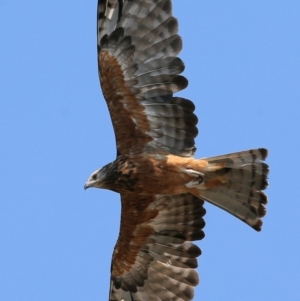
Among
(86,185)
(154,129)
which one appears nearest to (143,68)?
(154,129)

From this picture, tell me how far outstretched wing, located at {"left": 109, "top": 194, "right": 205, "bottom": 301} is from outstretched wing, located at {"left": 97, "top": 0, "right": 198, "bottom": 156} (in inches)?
40.1

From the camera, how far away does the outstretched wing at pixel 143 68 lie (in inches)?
547

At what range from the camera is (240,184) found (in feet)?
46.6

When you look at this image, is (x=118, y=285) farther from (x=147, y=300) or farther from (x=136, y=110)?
(x=136, y=110)

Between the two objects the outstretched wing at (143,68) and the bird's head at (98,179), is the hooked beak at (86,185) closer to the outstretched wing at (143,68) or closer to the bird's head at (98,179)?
the bird's head at (98,179)

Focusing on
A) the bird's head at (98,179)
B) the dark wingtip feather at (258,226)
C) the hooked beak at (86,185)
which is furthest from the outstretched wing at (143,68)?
the dark wingtip feather at (258,226)

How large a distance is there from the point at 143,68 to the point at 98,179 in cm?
157

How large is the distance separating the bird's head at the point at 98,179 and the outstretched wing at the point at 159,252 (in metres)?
0.80

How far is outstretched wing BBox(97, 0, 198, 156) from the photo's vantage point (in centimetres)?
1388

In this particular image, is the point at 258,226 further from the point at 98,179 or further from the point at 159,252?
the point at 98,179

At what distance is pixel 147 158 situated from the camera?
46.3ft

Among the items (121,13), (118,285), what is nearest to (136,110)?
(121,13)

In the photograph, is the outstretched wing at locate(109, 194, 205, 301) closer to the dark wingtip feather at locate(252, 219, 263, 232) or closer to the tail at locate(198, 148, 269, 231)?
the tail at locate(198, 148, 269, 231)

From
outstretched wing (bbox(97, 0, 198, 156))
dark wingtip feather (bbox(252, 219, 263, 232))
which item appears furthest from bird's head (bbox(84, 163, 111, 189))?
dark wingtip feather (bbox(252, 219, 263, 232))
